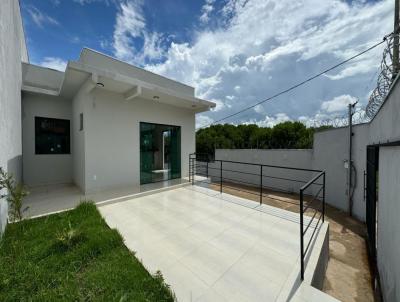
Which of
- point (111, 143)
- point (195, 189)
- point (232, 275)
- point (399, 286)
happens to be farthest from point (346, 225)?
point (111, 143)

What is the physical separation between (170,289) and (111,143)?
4491 mm

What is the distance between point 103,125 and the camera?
16.2ft

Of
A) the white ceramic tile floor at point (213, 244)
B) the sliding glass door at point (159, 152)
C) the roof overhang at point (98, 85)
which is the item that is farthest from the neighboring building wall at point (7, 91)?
the sliding glass door at point (159, 152)

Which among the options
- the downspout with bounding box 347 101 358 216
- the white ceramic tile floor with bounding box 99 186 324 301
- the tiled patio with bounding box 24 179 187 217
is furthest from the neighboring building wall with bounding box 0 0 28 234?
the downspout with bounding box 347 101 358 216

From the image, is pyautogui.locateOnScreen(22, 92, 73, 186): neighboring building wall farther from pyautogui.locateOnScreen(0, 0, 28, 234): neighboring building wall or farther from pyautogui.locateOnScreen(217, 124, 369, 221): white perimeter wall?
pyautogui.locateOnScreen(217, 124, 369, 221): white perimeter wall

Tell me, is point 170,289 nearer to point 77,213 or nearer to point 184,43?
point 77,213

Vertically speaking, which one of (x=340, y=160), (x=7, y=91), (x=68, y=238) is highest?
(x=7, y=91)

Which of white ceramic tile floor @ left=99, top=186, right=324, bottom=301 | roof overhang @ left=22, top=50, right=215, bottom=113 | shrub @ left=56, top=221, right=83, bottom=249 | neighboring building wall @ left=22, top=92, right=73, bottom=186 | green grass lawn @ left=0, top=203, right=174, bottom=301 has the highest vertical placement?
roof overhang @ left=22, top=50, right=215, bottom=113

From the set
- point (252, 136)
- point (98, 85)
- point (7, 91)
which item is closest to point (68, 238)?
point (7, 91)

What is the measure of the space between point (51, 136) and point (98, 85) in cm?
341

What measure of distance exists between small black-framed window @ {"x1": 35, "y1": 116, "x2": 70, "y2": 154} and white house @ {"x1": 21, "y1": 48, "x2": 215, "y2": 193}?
0.08 feet

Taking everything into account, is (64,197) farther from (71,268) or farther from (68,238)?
(71,268)

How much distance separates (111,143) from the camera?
16.7 ft

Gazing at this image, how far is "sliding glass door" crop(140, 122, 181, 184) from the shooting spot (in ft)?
19.6
